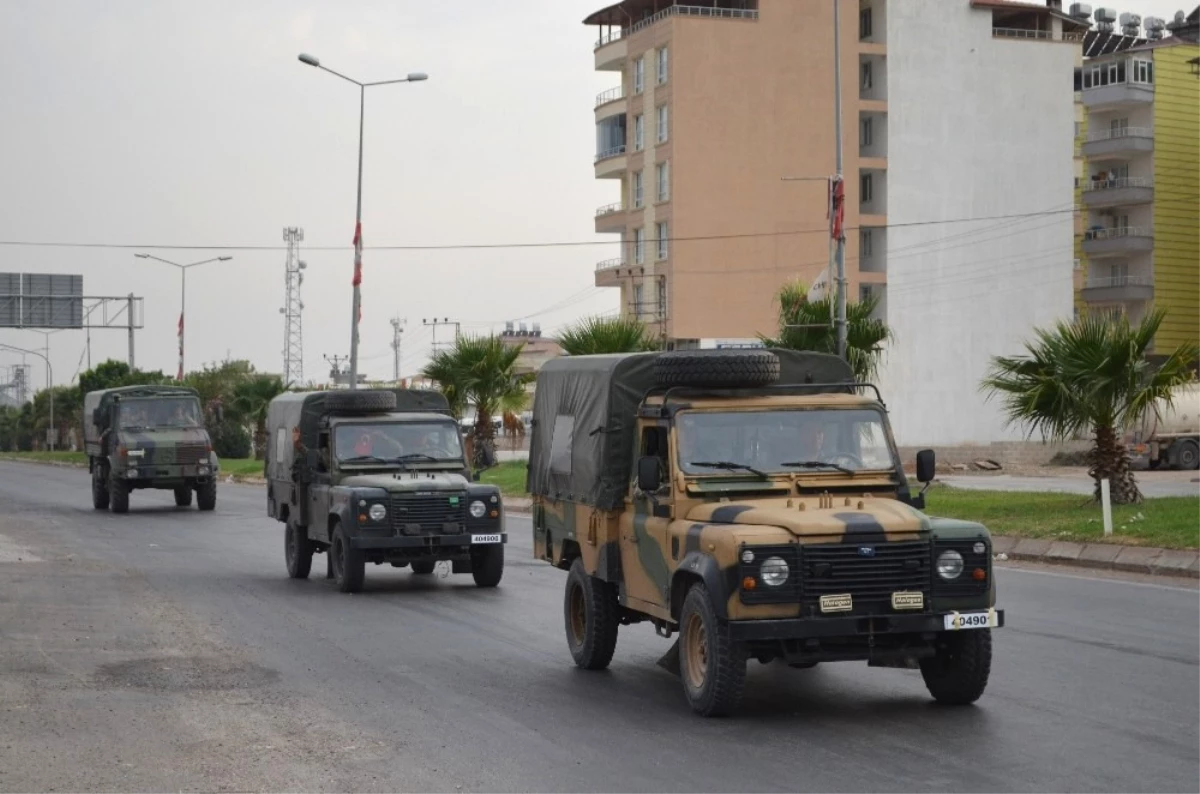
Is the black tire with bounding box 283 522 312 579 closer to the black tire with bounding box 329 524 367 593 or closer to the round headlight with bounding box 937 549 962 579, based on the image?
the black tire with bounding box 329 524 367 593

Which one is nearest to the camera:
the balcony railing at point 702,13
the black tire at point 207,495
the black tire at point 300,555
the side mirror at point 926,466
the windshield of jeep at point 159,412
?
the side mirror at point 926,466

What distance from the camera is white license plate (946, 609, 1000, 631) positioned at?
403 inches

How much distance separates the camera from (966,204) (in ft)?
242

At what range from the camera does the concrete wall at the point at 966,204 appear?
72.3 meters

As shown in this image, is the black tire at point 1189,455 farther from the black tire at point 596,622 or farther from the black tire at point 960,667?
the black tire at point 960,667

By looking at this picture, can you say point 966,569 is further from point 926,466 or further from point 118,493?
point 118,493

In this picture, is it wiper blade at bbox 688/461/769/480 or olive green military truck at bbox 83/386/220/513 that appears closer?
wiper blade at bbox 688/461/769/480

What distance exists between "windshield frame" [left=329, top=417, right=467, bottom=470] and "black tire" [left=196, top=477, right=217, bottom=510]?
19.2 meters

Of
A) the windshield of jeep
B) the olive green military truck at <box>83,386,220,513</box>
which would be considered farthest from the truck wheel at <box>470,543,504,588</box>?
the windshield of jeep

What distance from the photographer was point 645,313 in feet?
230

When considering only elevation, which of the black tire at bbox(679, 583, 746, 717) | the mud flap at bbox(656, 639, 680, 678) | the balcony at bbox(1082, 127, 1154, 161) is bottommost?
the mud flap at bbox(656, 639, 680, 678)

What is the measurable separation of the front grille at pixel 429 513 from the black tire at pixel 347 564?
0.62 metres

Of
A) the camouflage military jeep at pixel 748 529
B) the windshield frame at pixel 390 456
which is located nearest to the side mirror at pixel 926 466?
the camouflage military jeep at pixel 748 529

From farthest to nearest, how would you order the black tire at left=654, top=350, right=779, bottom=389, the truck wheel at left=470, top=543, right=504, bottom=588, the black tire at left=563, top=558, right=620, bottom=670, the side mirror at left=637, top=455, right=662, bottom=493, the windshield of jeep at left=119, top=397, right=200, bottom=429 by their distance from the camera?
1. the windshield of jeep at left=119, top=397, right=200, bottom=429
2. the truck wheel at left=470, top=543, right=504, bottom=588
3. the black tire at left=563, top=558, right=620, bottom=670
4. the black tire at left=654, top=350, right=779, bottom=389
5. the side mirror at left=637, top=455, right=662, bottom=493
